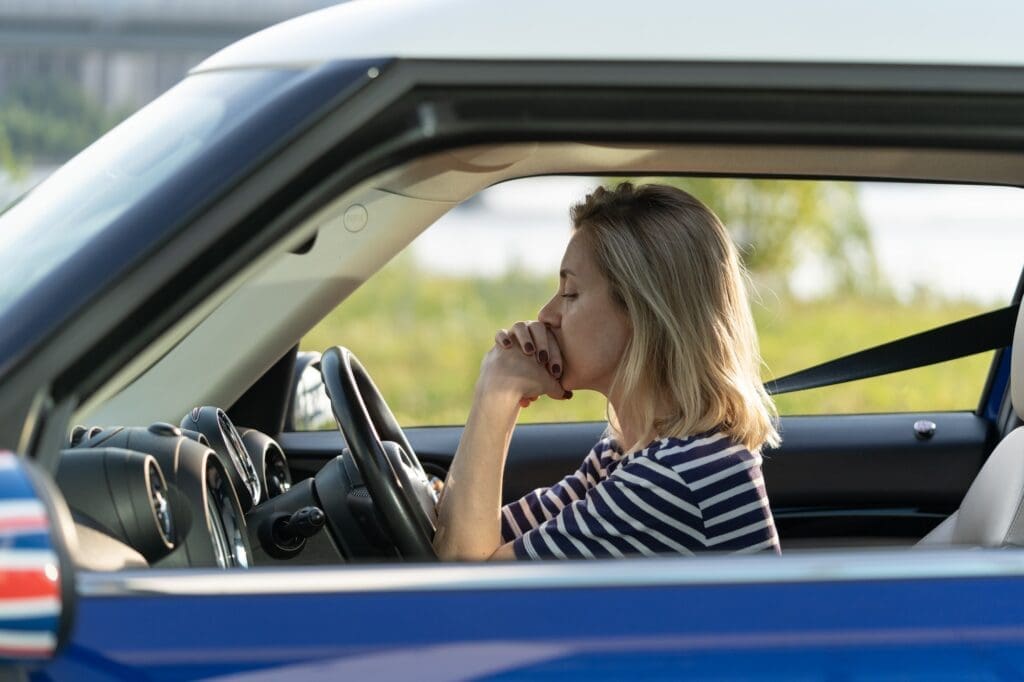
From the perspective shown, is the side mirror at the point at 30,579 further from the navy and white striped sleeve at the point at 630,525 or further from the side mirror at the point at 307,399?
the side mirror at the point at 307,399

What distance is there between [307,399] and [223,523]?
1.33m

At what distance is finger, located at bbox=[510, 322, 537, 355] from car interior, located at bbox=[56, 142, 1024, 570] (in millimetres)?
240

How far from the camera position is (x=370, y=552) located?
2.11 meters

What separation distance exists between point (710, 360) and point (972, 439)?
4.91 feet

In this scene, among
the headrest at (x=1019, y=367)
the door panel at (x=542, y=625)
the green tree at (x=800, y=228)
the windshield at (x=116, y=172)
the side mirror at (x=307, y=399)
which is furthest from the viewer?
the green tree at (x=800, y=228)

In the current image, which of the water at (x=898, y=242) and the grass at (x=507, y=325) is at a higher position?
the water at (x=898, y=242)

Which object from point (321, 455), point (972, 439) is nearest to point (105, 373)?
point (321, 455)

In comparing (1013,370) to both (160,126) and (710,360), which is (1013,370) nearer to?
(710,360)

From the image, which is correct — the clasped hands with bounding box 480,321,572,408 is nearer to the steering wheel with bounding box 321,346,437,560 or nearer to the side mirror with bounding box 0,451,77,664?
the steering wheel with bounding box 321,346,437,560

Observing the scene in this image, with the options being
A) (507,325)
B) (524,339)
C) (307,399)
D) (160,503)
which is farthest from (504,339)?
(507,325)

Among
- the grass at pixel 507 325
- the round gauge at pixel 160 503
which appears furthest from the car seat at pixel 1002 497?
the grass at pixel 507 325

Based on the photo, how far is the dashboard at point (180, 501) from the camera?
4.97 ft

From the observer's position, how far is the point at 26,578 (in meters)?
1.09

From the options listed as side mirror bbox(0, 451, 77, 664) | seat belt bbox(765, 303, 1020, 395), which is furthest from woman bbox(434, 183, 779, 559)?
seat belt bbox(765, 303, 1020, 395)
